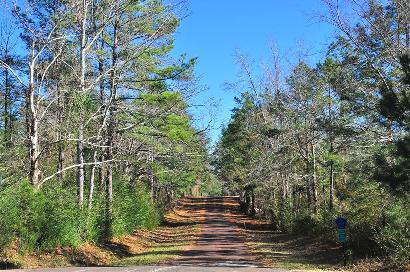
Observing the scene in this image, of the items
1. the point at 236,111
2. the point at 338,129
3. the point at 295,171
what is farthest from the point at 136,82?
the point at 236,111

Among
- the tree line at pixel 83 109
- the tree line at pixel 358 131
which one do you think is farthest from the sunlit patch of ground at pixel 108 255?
the tree line at pixel 358 131

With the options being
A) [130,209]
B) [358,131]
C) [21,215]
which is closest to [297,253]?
[358,131]

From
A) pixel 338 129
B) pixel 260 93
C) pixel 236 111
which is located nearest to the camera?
pixel 338 129

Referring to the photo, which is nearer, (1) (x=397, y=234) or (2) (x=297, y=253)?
(1) (x=397, y=234)

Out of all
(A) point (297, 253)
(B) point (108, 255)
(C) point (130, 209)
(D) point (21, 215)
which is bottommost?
(A) point (297, 253)

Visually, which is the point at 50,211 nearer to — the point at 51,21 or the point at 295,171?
the point at 51,21

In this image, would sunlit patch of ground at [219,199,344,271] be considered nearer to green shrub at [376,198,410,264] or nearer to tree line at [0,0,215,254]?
green shrub at [376,198,410,264]

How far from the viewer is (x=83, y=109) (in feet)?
65.9

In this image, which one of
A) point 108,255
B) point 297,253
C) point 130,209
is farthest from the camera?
point 130,209

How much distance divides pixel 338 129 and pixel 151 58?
9462 mm

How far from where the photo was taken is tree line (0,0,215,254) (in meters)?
18.4

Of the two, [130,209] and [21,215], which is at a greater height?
[21,215]

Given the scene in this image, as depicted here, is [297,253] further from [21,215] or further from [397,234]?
[21,215]

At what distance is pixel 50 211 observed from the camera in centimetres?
1827
